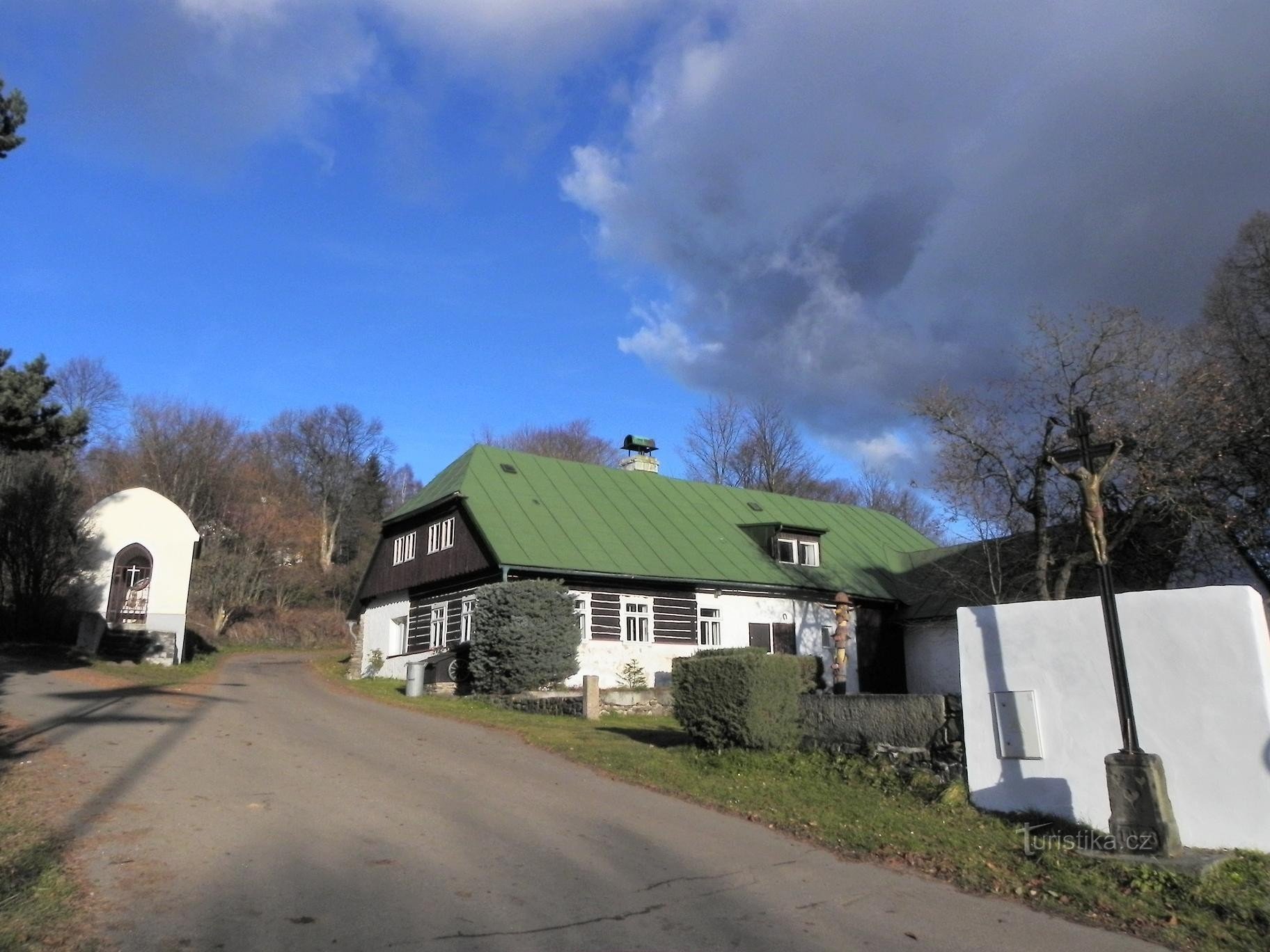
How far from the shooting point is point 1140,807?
26.5 feet

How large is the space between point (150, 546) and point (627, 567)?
588 inches

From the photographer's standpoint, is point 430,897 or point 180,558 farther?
point 180,558

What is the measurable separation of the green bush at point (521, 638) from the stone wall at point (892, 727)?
1000cm

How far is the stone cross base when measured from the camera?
7973mm

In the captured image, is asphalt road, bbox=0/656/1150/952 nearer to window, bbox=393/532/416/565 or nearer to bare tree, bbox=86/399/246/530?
window, bbox=393/532/416/565

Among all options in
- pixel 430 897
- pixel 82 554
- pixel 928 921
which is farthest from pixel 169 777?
pixel 82 554

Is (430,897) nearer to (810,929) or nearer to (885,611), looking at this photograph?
(810,929)

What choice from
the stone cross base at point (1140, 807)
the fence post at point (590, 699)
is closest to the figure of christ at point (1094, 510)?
the stone cross base at point (1140, 807)

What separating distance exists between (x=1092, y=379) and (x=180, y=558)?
2619 centimetres

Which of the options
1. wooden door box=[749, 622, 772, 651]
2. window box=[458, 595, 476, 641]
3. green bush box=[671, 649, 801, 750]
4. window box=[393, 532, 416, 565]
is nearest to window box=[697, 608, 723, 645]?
wooden door box=[749, 622, 772, 651]

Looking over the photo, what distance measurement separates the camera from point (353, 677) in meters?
31.3

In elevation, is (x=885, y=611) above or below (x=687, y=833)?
above

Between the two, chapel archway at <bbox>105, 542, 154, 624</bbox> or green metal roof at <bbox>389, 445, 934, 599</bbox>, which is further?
chapel archway at <bbox>105, 542, 154, 624</bbox>

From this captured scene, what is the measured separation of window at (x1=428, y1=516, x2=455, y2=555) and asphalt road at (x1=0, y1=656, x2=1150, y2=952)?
1475 centimetres
